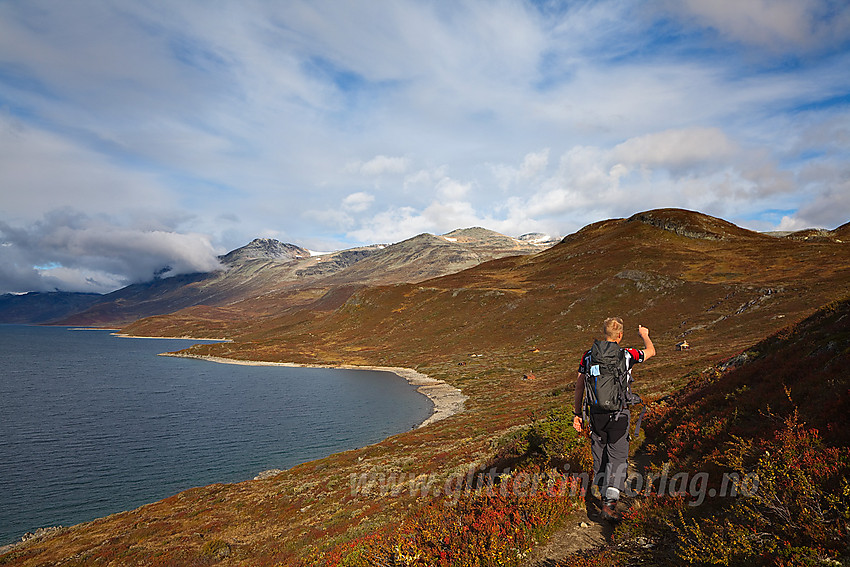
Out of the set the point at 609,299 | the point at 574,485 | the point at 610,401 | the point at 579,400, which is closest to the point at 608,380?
the point at 610,401

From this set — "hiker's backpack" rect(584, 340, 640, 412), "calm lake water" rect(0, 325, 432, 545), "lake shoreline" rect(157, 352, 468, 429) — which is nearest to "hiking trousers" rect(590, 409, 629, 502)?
"hiker's backpack" rect(584, 340, 640, 412)

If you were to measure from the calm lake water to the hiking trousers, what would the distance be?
39395mm

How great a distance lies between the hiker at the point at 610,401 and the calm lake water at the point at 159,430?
3951 cm

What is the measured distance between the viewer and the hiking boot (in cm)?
903

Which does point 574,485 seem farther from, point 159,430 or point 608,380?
point 159,430

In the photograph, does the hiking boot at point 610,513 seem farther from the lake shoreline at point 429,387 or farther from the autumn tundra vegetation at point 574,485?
the lake shoreline at point 429,387

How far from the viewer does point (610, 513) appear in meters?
9.12

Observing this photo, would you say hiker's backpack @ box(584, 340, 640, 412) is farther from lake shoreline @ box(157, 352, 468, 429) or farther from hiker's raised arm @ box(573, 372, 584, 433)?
lake shoreline @ box(157, 352, 468, 429)

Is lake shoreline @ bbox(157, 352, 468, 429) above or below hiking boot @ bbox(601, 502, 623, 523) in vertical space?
below

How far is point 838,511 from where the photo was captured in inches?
233

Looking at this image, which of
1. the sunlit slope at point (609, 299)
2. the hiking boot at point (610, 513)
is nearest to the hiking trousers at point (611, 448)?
the hiking boot at point (610, 513)

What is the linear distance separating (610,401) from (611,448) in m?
1.24

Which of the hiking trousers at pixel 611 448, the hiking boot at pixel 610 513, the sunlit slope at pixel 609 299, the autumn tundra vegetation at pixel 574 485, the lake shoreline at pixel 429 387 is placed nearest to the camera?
the autumn tundra vegetation at pixel 574 485

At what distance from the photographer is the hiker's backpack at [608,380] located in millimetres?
9055
